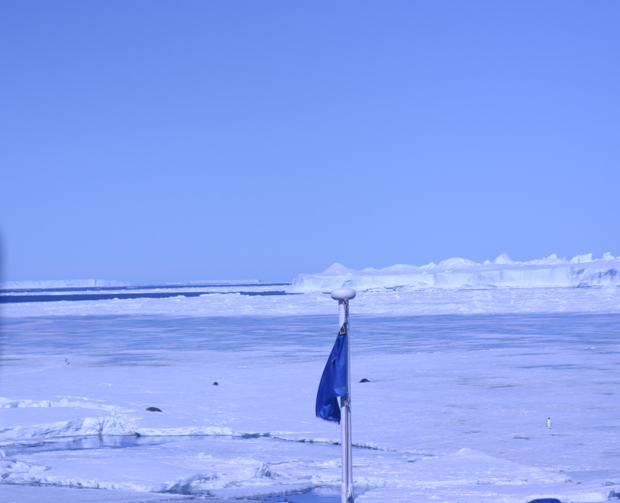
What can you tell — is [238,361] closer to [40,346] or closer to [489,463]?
[40,346]

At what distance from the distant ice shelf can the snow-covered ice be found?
52.1 metres

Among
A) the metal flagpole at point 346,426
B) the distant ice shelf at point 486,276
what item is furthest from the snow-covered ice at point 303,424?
the distant ice shelf at point 486,276

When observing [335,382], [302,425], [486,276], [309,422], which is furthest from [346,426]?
[486,276]

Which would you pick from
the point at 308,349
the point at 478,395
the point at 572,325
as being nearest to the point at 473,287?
the point at 572,325

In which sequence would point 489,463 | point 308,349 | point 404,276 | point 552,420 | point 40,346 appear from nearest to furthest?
point 489,463
point 552,420
point 308,349
point 40,346
point 404,276

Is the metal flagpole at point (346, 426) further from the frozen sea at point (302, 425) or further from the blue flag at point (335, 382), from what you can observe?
the frozen sea at point (302, 425)

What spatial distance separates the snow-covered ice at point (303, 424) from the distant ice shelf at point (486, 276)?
2053 inches

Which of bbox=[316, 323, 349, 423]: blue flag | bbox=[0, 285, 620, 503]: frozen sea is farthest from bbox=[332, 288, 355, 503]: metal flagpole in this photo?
bbox=[0, 285, 620, 503]: frozen sea

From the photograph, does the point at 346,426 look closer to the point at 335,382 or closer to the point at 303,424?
the point at 335,382

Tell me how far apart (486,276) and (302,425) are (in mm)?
66792

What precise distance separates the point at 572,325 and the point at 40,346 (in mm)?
14901

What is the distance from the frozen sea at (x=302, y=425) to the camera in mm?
5160

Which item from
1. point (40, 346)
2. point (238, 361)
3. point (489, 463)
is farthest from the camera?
point (40, 346)

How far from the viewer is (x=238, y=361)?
13.4 meters
